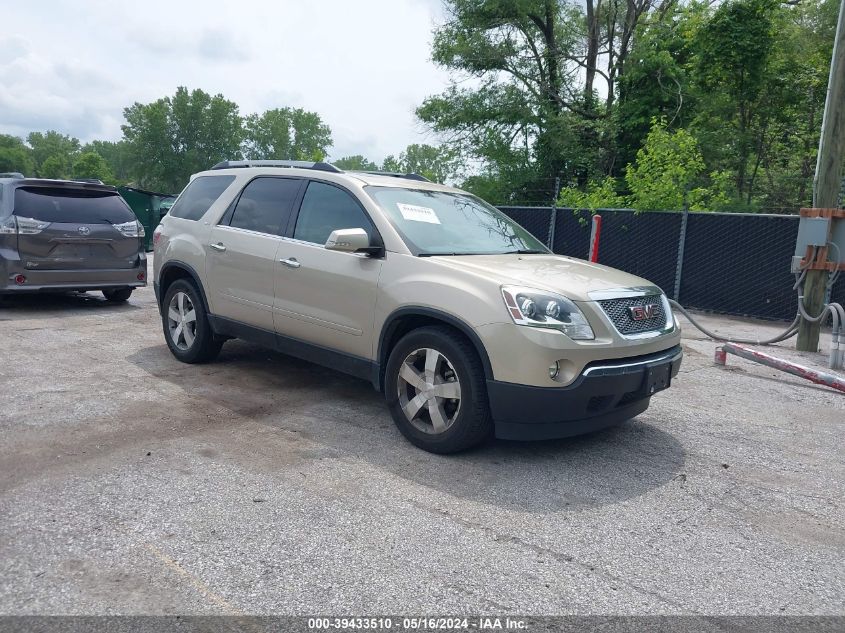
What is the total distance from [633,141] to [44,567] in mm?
23109

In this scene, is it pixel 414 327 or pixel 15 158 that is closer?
pixel 414 327

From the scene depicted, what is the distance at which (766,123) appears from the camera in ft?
73.2

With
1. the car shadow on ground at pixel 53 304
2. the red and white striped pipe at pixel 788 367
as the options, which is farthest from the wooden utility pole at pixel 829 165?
the car shadow on ground at pixel 53 304

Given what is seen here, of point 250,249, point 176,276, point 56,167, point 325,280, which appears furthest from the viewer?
point 56,167

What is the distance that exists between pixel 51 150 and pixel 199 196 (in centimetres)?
17241

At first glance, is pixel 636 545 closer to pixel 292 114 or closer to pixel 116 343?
pixel 116 343

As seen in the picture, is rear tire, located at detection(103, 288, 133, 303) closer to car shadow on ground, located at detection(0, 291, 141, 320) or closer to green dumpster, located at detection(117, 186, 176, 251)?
car shadow on ground, located at detection(0, 291, 141, 320)

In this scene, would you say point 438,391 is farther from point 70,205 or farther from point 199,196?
point 70,205

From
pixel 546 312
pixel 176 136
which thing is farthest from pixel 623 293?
pixel 176 136

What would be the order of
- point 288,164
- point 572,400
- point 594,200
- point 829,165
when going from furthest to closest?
point 594,200 < point 829,165 < point 288,164 < point 572,400

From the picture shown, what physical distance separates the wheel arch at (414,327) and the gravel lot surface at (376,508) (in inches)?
22.5

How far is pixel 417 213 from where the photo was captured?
510 centimetres

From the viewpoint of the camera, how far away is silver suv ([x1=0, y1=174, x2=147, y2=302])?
28.7 ft

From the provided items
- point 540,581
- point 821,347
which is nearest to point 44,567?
point 540,581
